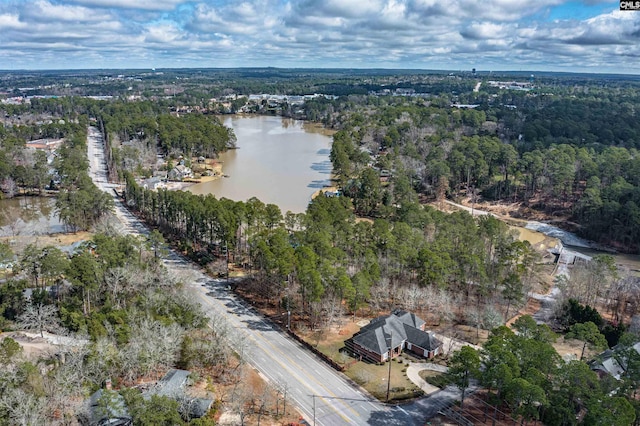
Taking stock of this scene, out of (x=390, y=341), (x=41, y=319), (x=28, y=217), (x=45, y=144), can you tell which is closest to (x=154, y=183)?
(x=28, y=217)

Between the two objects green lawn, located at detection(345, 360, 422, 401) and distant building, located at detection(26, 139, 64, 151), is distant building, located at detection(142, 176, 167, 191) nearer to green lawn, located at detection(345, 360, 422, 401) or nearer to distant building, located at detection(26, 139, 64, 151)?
distant building, located at detection(26, 139, 64, 151)

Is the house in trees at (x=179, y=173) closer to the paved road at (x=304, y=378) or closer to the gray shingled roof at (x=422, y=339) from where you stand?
the paved road at (x=304, y=378)

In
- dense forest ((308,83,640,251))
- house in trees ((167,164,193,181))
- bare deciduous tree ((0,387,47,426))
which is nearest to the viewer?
bare deciduous tree ((0,387,47,426))

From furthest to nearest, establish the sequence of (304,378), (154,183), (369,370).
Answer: (154,183), (369,370), (304,378)

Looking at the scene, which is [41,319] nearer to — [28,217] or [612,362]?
[612,362]

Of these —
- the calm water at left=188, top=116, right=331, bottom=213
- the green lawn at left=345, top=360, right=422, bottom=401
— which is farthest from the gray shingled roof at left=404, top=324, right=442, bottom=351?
the calm water at left=188, top=116, right=331, bottom=213
